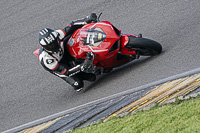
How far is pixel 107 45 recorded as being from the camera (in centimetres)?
632

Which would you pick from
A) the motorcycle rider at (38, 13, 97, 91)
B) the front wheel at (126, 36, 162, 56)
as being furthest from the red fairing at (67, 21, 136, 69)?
the motorcycle rider at (38, 13, 97, 91)

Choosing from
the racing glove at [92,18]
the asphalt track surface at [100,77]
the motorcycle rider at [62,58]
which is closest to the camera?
the motorcycle rider at [62,58]

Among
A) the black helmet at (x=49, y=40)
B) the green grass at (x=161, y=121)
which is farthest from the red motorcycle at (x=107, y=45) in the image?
the green grass at (x=161, y=121)

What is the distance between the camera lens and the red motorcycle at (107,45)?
6.32 metres

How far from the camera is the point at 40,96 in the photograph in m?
7.75

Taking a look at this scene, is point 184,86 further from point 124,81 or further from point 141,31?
point 141,31

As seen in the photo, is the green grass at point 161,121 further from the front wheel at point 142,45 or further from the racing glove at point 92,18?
the racing glove at point 92,18

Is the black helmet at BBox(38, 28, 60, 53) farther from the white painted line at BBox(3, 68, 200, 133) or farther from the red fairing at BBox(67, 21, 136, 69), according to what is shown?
the white painted line at BBox(3, 68, 200, 133)

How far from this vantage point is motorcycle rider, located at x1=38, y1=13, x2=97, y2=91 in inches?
253

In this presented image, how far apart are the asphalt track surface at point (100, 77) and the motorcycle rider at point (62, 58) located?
0.43 metres

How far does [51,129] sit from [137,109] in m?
1.83

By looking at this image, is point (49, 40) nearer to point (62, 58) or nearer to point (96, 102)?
point (62, 58)

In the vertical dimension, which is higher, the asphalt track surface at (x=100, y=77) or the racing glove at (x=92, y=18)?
the racing glove at (x=92, y=18)

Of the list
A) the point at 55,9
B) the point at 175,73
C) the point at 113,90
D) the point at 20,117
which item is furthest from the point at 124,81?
the point at 55,9
